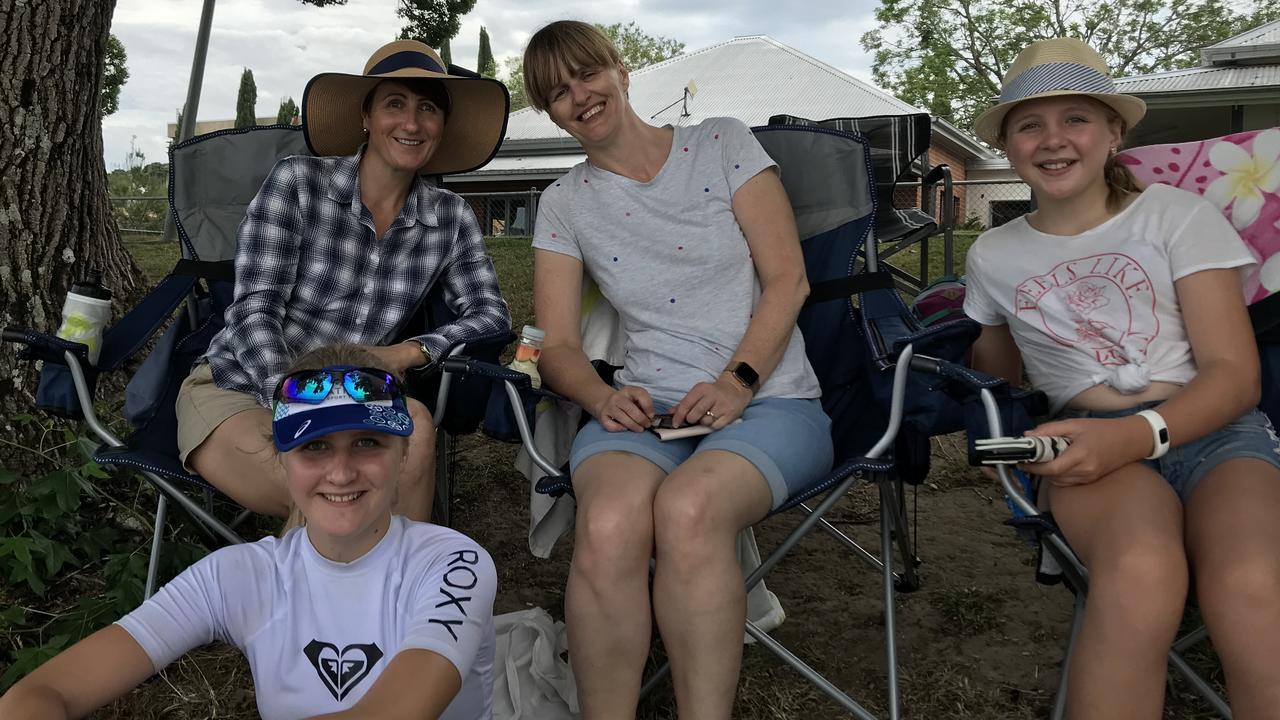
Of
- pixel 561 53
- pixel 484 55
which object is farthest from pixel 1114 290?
pixel 484 55

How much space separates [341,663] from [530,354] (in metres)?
0.86

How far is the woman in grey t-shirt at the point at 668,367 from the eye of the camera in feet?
5.48

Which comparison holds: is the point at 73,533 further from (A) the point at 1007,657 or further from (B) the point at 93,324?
(A) the point at 1007,657

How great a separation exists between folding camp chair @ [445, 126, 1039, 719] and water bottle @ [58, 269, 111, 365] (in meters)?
0.79

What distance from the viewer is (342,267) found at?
236cm

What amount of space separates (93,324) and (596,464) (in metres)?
1.14

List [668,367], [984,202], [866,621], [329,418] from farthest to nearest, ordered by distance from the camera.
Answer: [984,202], [866,621], [668,367], [329,418]

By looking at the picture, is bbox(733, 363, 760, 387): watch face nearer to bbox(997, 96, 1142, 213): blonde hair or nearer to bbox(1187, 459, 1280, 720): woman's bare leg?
bbox(997, 96, 1142, 213): blonde hair

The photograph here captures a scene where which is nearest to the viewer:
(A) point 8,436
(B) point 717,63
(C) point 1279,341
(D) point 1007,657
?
(C) point 1279,341

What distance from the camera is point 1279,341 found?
1963mm

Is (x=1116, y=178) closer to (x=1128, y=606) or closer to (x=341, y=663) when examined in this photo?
(x=1128, y=606)

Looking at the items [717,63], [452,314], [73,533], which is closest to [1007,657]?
[452,314]

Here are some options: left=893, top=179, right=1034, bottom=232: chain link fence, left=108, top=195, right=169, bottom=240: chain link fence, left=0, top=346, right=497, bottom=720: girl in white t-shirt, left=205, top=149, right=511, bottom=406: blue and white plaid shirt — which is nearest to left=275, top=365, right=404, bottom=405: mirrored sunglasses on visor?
left=0, top=346, right=497, bottom=720: girl in white t-shirt

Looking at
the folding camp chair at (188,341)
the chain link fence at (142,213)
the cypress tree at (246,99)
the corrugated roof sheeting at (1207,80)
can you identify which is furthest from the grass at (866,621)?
the cypress tree at (246,99)
